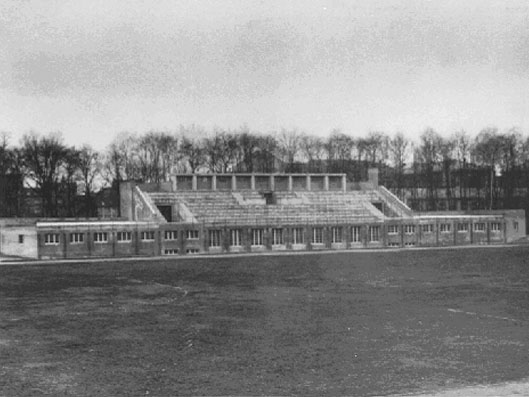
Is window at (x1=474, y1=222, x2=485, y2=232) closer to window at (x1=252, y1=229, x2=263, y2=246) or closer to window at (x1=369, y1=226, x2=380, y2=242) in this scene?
window at (x1=369, y1=226, x2=380, y2=242)

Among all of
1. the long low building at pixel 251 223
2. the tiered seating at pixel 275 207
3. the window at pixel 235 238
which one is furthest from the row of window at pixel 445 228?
the window at pixel 235 238

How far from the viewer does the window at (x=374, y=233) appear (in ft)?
229

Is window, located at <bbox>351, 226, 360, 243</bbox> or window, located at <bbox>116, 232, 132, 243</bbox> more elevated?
window, located at <bbox>116, 232, 132, 243</bbox>

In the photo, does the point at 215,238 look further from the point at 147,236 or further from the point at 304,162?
the point at 304,162

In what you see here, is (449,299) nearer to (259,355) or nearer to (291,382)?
(259,355)

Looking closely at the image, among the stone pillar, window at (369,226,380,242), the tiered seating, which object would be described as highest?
the stone pillar

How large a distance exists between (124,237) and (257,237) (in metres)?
12.9

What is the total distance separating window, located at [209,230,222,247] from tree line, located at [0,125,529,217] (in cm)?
3417

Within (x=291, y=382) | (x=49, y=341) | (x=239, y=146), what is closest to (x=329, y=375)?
(x=291, y=382)

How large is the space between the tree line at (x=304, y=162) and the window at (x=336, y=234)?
1497 inches

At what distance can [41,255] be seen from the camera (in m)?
57.7

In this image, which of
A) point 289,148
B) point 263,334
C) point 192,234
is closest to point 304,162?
→ point 289,148

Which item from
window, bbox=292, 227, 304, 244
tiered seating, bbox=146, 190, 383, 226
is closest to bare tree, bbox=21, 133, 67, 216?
tiered seating, bbox=146, 190, 383, 226

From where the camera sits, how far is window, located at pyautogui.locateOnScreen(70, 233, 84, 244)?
58969 mm
